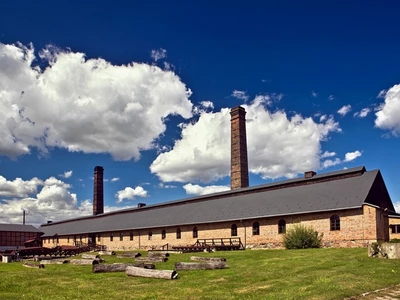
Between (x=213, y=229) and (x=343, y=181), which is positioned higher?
(x=343, y=181)

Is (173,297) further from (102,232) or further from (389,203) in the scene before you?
(102,232)

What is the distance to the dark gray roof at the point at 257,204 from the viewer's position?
1112 inches

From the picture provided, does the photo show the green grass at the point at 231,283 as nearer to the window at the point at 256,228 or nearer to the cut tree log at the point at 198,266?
the cut tree log at the point at 198,266

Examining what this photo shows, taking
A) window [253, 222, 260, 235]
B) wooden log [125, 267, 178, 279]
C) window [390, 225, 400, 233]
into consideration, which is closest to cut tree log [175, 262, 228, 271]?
wooden log [125, 267, 178, 279]

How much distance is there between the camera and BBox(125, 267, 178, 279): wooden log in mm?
13312

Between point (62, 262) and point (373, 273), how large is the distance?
16.9 meters

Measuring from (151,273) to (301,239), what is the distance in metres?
15.8

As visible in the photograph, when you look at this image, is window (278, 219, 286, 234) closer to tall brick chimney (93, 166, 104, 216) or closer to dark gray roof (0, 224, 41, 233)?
tall brick chimney (93, 166, 104, 216)

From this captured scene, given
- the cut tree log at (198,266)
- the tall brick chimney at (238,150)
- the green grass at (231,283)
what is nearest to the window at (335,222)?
the green grass at (231,283)

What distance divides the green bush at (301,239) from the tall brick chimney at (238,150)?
57.6 ft

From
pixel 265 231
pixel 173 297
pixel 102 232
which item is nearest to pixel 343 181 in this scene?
pixel 265 231

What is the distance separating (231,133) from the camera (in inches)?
1873

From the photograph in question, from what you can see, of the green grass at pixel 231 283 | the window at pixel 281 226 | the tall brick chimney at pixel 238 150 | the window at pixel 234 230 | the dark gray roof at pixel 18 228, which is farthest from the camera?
the dark gray roof at pixel 18 228

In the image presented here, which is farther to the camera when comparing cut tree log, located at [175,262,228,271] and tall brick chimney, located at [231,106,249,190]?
tall brick chimney, located at [231,106,249,190]
